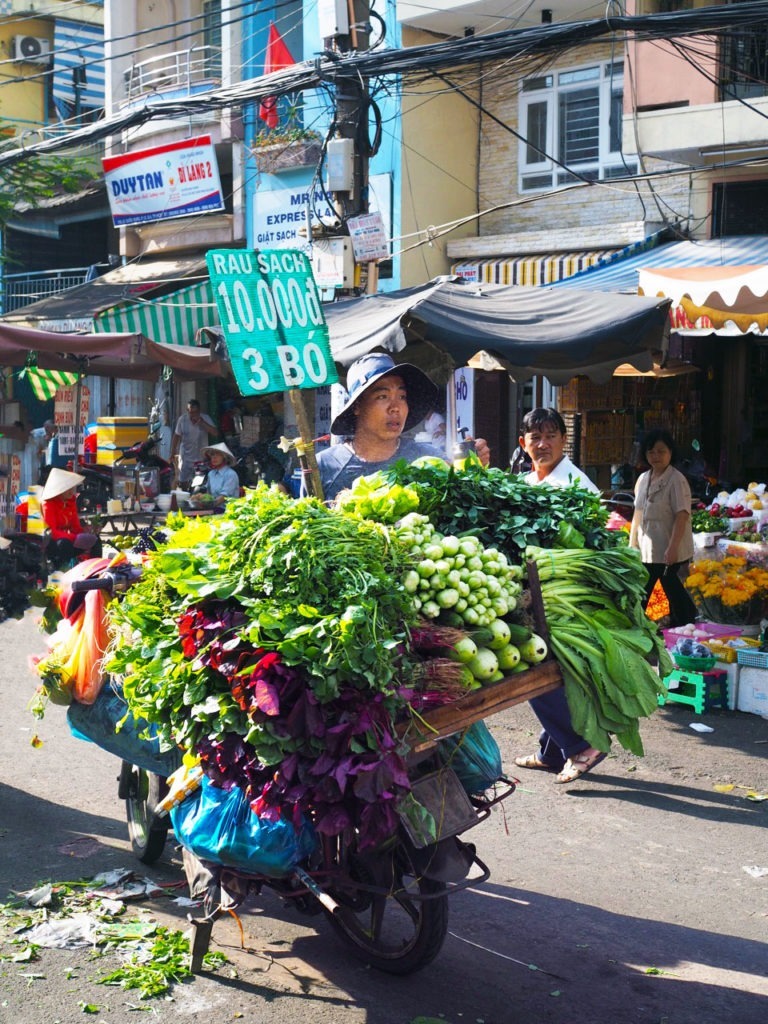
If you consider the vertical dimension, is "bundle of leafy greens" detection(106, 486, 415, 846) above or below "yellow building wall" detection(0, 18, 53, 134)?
below

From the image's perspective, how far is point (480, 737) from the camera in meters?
4.27

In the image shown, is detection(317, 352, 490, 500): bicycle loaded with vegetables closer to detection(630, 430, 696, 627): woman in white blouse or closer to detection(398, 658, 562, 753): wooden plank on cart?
detection(398, 658, 562, 753): wooden plank on cart

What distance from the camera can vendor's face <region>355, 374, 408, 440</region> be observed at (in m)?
5.27

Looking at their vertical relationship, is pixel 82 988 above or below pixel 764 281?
below


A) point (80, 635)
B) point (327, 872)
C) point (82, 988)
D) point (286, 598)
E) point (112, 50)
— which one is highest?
point (112, 50)

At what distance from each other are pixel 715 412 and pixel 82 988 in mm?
13391

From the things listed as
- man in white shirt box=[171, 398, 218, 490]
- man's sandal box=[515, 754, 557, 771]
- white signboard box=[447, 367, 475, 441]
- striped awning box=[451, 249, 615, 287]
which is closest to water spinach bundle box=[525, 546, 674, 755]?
man's sandal box=[515, 754, 557, 771]

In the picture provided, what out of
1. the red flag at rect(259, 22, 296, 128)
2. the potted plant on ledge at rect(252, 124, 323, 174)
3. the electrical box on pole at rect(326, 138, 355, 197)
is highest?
the red flag at rect(259, 22, 296, 128)

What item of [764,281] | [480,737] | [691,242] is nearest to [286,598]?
[480,737]

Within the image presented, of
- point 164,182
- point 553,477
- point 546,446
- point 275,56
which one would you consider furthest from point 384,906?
point 164,182

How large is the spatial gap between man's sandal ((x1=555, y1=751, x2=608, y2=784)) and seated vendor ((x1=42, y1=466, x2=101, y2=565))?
17.1 feet

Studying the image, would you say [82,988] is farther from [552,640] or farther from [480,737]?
[552,640]

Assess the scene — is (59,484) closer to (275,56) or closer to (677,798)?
(677,798)

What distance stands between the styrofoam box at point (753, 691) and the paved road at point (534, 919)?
32.3 inches
